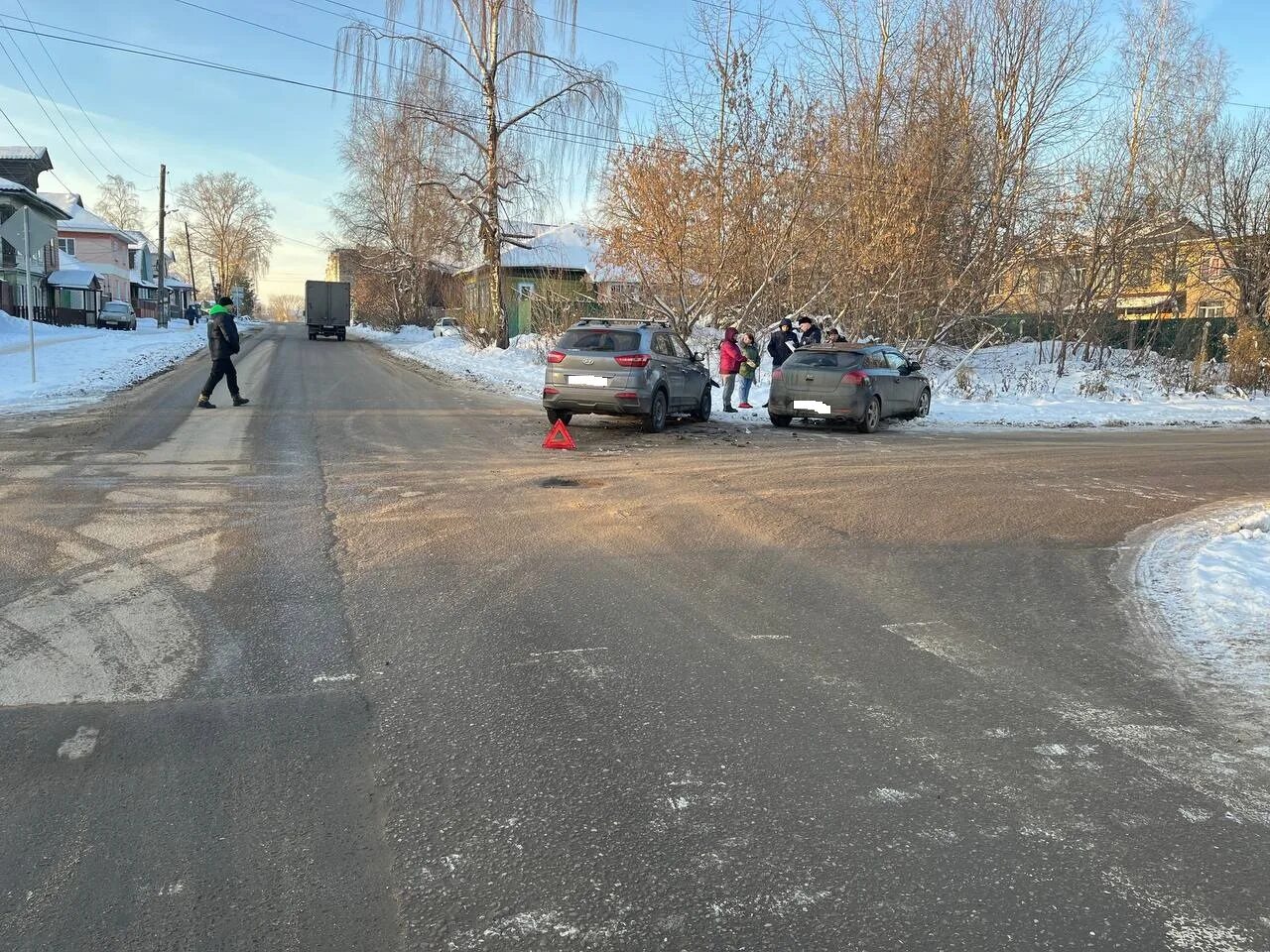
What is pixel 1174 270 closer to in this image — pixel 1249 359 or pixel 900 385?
pixel 1249 359

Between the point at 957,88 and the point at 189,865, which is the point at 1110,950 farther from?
the point at 957,88

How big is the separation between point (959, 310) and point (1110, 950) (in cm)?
2512

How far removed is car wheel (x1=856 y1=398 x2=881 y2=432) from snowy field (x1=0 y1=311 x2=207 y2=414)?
1162 cm

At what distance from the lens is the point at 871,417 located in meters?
15.6

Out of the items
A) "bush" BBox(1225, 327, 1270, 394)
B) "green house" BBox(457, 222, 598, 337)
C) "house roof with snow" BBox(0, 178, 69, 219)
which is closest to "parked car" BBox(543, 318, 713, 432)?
"green house" BBox(457, 222, 598, 337)

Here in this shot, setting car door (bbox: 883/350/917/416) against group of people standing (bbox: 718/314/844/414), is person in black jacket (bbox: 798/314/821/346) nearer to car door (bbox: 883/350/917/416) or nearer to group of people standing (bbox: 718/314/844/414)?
group of people standing (bbox: 718/314/844/414)

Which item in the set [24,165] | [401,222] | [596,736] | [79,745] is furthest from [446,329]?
[596,736]

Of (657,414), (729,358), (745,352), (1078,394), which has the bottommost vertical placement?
(657,414)

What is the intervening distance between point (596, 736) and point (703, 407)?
12425 mm

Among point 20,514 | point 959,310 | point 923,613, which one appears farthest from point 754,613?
point 959,310

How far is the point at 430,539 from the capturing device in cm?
688

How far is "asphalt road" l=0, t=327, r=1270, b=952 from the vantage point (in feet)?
8.52

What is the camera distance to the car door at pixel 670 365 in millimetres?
14156

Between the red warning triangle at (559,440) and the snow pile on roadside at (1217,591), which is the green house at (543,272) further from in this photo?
the snow pile on roadside at (1217,591)
